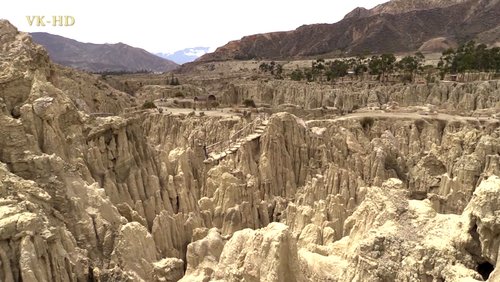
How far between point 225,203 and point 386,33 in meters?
140

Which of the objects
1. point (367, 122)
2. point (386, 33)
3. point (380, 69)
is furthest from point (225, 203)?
point (386, 33)

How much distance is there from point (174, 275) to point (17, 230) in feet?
15.4

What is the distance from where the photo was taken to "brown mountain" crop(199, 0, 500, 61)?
139375mm

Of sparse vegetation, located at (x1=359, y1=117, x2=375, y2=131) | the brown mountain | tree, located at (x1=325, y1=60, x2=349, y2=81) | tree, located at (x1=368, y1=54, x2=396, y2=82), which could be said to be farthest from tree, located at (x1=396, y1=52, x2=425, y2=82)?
the brown mountain

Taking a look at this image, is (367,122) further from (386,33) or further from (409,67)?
(386,33)

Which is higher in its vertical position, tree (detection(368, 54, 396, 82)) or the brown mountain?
the brown mountain

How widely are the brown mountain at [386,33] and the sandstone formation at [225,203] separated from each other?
109 metres

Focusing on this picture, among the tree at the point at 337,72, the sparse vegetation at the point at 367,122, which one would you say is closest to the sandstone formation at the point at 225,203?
the sparse vegetation at the point at 367,122

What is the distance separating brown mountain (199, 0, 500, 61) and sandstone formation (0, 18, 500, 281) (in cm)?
10940

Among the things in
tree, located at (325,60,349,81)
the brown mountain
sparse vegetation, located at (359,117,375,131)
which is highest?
the brown mountain

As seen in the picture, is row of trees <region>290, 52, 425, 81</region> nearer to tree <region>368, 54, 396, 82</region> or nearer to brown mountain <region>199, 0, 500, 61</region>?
tree <region>368, 54, 396, 82</region>

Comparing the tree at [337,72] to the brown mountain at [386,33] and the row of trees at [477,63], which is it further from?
the brown mountain at [386,33]

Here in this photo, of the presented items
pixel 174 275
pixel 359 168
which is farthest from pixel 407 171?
pixel 174 275

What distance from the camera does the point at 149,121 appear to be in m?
38.9
